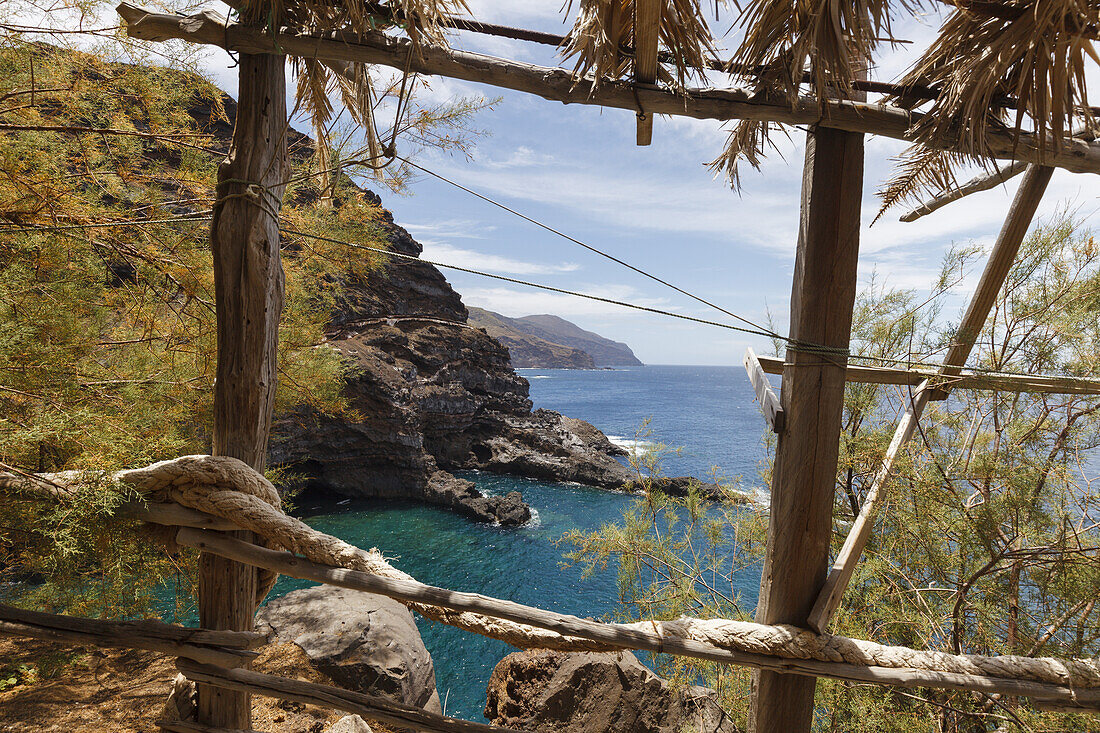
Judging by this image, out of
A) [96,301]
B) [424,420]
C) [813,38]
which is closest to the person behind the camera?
[813,38]

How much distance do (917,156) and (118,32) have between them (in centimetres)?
358

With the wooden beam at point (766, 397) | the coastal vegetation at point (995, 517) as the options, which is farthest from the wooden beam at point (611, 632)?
the coastal vegetation at point (995, 517)

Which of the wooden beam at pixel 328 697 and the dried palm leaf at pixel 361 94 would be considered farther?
the dried palm leaf at pixel 361 94

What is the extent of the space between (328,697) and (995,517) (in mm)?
3183

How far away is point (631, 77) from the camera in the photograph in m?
1.45

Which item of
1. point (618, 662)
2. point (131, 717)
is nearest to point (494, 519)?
point (618, 662)

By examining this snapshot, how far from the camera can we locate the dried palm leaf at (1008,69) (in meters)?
1.20

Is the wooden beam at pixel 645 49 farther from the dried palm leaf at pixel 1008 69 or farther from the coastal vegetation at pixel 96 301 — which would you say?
the coastal vegetation at pixel 96 301

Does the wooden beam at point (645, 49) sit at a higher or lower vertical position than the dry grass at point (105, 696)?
higher

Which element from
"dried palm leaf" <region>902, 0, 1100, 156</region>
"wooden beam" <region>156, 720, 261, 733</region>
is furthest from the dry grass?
"dried palm leaf" <region>902, 0, 1100, 156</region>

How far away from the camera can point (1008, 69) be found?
4.41 ft

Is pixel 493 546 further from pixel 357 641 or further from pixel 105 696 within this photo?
pixel 105 696

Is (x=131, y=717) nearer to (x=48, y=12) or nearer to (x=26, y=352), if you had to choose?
(x=26, y=352)

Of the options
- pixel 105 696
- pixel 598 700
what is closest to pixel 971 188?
pixel 598 700
